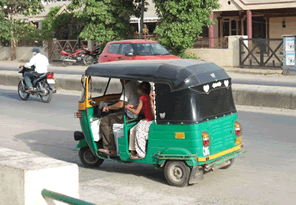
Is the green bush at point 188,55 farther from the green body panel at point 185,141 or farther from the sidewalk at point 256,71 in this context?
the green body panel at point 185,141

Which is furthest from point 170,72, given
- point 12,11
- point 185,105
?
point 12,11

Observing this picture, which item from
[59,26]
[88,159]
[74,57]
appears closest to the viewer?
[88,159]

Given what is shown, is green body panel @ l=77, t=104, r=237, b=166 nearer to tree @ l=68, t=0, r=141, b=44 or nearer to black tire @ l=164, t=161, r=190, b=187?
black tire @ l=164, t=161, r=190, b=187

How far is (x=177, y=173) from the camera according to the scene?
6676 millimetres

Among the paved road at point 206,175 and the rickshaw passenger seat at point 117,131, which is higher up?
the rickshaw passenger seat at point 117,131

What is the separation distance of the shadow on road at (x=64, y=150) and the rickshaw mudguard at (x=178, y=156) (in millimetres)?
484

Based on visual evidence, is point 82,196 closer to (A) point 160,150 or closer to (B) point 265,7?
(A) point 160,150

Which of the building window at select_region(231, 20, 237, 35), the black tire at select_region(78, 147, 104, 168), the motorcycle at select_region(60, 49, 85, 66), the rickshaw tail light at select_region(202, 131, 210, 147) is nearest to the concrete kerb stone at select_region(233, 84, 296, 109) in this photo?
the black tire at select_region(78, 147, 104, 168)

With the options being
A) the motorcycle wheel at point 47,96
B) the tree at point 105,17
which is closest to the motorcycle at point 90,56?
the tree at point 105,17

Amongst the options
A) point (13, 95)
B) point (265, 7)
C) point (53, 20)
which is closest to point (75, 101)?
point (13, 95)

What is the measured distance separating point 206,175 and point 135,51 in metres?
13.8

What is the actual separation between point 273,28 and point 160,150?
90.2ft

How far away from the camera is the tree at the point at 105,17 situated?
2819 centimetres

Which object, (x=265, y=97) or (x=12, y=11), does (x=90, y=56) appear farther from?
(x=265, y=97)
